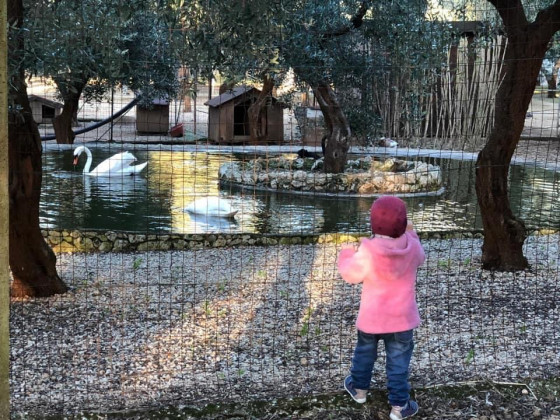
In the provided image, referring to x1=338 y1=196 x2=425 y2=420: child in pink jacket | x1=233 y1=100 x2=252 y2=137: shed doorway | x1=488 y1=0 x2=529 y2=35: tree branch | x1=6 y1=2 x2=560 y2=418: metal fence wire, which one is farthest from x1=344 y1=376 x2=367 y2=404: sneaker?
x1=233 y1=100 x2=252 y2=137: shed doorway

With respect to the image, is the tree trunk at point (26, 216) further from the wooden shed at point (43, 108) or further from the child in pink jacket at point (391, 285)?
the wooden shed at point (43, 108)

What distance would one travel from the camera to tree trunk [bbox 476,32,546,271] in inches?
237

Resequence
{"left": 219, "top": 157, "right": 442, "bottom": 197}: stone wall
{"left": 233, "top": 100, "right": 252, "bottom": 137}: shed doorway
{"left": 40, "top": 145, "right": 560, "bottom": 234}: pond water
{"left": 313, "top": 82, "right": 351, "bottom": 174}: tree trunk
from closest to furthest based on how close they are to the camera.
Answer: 1. {"left": 40, "top": 145, "right": 560, "bottom": 234}: pond water
2. {"left": 313, "top": 82, "right": 351, "bottom": 174}: tree trunk
3. {"left": 219, "top": 157, "right": 442, "bottom": 197}: stone wall
4. {"left": 233, "top": 100, "right": 252, "bottom": 137}: shed doorway

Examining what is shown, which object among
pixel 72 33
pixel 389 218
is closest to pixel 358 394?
pixel 389 218

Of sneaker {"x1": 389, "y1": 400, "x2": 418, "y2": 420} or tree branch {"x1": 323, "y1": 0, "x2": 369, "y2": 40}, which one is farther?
tree branch {"x1": 323, "y1": 0, "x2": 369, "y2": 40}

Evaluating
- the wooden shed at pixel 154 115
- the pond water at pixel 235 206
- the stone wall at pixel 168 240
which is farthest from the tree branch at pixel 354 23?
the wooden shed at pixel 154 115

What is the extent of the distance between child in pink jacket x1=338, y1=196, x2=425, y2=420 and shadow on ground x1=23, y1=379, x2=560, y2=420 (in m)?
0.13

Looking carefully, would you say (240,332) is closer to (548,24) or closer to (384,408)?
(384,408)

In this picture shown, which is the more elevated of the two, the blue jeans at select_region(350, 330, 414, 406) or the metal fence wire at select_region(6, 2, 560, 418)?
the blue jeans at select_region(350, 330, 414, 406)

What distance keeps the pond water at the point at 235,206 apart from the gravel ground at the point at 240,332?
2.50 meters

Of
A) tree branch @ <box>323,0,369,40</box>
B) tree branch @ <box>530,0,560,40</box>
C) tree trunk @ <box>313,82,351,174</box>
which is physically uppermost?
tree branch @ <box>323,0,369,40</box>

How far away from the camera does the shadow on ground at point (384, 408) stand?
3.23 meters

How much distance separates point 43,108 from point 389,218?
79.1 feet

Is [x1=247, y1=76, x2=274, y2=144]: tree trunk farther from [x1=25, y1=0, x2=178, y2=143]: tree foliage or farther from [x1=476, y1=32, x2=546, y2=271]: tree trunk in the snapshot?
[x1=25, y1=0, x2=178, y2=143]: tree foliage
